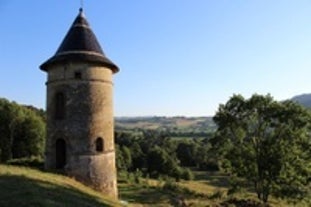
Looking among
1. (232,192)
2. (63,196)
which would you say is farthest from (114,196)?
(232,192)

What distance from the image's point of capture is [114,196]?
71.1ft

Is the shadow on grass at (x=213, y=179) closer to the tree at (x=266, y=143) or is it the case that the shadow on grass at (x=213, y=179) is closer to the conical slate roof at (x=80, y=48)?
the tree at (x=266, y=143)

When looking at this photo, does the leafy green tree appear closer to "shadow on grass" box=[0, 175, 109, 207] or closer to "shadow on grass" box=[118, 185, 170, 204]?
"shadow on grass" box=[118, 185, 170, 204]

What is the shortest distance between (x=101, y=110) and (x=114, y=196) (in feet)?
15.2

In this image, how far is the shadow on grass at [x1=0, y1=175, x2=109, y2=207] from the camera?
42.9ft

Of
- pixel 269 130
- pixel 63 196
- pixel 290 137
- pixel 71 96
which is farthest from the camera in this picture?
pixel 269 130

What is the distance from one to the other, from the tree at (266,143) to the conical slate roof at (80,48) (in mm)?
12311

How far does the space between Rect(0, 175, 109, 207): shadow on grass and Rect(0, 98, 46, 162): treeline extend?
3496 centimetres

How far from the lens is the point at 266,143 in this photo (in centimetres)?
3011

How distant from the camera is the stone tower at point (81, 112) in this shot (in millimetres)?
20469

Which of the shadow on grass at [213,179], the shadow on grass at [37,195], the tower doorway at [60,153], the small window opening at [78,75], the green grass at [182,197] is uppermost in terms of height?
the small window opening at [78,75]

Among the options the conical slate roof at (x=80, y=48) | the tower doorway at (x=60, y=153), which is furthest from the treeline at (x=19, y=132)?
the conical slate roof at (x=80, y=48)

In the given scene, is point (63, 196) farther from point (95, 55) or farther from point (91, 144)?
point (95, 55)

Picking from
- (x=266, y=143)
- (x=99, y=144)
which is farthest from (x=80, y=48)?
(x=266, y=143)
